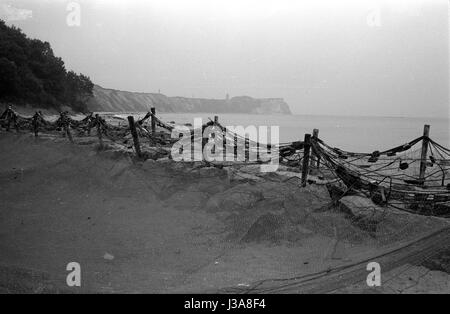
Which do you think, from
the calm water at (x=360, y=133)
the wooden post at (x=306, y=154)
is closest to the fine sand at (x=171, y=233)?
the wooden post at (x=306, y=154)

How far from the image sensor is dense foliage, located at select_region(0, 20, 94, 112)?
3375 centimetres

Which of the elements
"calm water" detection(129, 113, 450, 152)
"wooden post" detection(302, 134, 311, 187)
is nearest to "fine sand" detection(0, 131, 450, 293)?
"wooden post" detection(302, 134, 311, 187)

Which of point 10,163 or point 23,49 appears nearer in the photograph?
point 10,163

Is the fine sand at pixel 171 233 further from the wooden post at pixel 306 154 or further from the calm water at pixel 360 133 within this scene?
the calm water at pixel 360 133

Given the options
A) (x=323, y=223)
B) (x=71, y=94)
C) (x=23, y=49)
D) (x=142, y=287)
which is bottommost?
(x=142, y=287)

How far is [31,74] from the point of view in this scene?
125ft

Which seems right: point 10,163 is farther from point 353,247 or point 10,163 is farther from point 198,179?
point 353,247

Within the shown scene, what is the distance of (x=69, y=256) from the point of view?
5434 millimetres

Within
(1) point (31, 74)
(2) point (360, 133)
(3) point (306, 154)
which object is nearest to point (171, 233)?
(3) point (306, 154)

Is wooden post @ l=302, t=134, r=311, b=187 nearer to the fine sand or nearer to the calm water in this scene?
the fine sand

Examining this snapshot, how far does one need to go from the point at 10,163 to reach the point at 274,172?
366 inches
